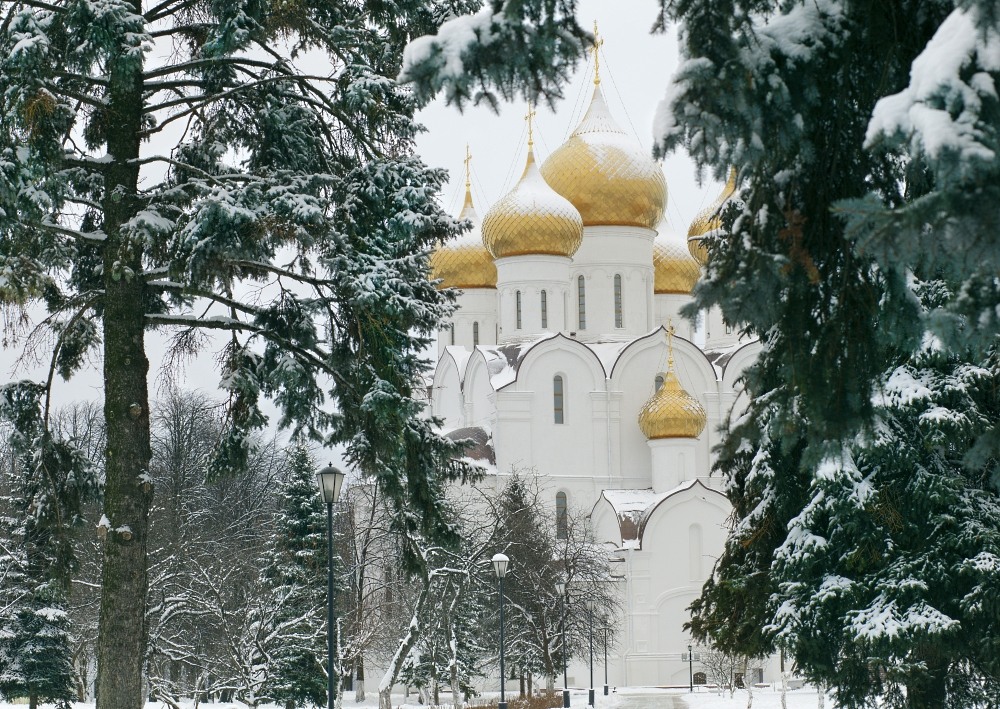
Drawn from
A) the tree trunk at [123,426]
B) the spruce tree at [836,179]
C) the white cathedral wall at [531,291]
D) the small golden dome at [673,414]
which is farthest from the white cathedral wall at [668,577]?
the spruce tree at [836,179]

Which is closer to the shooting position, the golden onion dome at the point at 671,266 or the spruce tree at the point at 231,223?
the spruce tree at the point at 231,223

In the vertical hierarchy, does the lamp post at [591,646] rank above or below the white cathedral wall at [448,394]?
below

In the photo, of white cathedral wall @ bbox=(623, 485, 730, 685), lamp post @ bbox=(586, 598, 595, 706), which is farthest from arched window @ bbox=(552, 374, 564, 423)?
lamp post @ bbox=(586, 598, 595, 706)

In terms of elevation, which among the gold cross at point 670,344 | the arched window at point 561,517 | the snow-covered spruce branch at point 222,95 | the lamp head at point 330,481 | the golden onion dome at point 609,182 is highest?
the golden onion dome at point 609,182

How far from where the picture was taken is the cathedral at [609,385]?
41.0 m

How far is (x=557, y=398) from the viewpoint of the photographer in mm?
43562

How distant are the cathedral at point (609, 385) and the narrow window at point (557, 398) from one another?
44 millimetres

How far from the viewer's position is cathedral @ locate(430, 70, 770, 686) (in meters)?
41.0

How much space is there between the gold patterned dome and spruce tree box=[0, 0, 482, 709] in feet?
101

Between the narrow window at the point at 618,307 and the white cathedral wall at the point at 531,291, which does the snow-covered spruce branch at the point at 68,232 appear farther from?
the narrow window at the point at 618,307

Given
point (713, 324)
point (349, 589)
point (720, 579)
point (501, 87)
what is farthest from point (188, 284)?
point (713, 324)

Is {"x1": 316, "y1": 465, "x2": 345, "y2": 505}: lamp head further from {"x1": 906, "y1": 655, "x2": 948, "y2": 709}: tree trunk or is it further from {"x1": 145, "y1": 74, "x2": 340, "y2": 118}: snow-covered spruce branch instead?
{"x1": 906, "y1": 655, "x2": 948, "y2": 709}: tree trunk

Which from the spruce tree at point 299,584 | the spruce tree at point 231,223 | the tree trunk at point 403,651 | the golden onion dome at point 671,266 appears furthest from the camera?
the golden onion dome at point 671,266

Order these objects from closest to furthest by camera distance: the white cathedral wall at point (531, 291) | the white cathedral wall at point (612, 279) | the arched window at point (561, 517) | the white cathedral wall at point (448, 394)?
the arched window at point (561, 517) → the white cathedral wall at point (531, 291) → the white cathedral wall at point (612, 279) → the white cathedral wall at point (448, 394)
